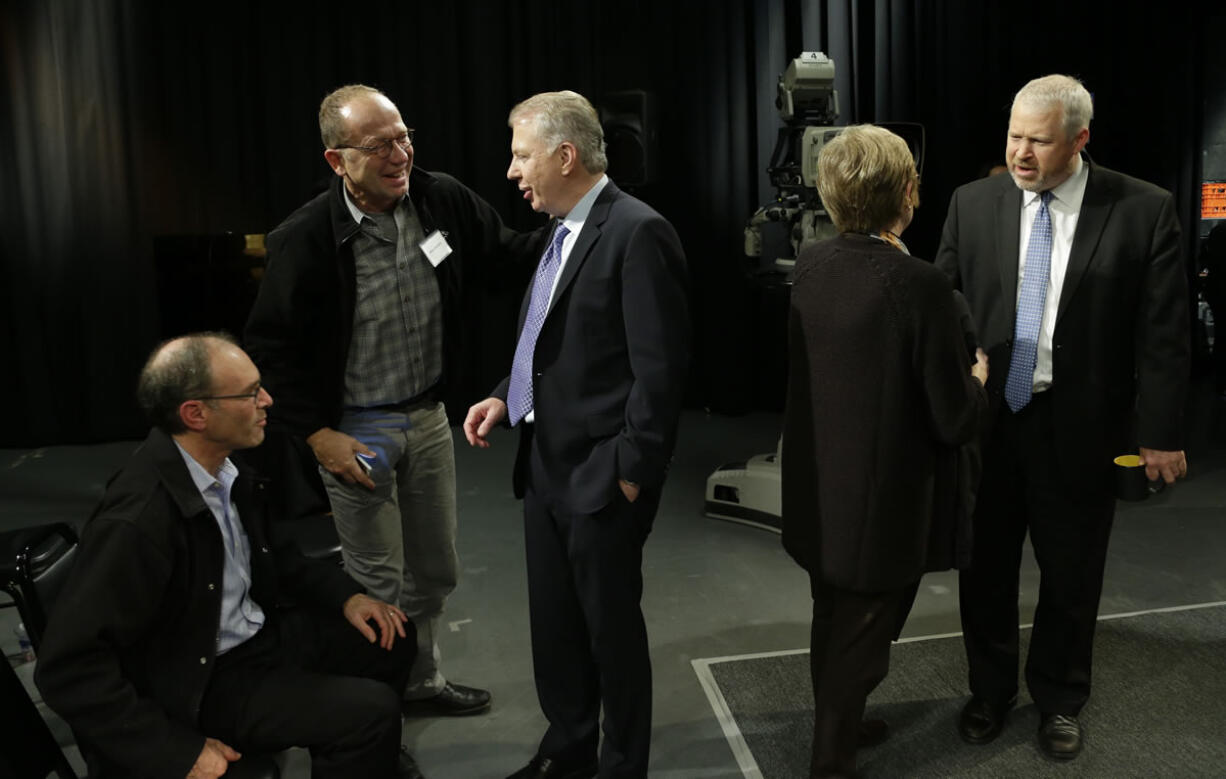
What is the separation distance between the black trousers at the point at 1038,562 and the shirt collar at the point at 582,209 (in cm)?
102

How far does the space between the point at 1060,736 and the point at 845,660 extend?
2.04 ft

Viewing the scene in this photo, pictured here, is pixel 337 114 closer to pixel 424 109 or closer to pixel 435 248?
pixel 435 248

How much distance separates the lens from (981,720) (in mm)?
2432

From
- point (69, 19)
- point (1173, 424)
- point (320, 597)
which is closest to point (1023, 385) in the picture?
point (1173, 424)

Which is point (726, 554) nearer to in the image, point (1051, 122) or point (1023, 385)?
point (1023, 385)

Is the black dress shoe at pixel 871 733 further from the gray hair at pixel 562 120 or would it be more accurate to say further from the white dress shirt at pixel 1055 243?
the gray hair at pixel 562 120

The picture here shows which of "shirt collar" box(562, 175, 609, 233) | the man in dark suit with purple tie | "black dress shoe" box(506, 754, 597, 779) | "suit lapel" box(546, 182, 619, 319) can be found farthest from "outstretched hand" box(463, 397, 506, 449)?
"black dress shoe" box(506, 754, 597, 779)

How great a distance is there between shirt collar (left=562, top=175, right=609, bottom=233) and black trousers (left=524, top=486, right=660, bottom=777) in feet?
1.74

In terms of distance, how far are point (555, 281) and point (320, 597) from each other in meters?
0.76

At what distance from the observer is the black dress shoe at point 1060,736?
91.4 inches

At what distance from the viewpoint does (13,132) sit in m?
5.59

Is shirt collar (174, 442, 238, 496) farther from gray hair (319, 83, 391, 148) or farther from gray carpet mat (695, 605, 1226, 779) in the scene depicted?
gray carpet mat (695, 605, 1226, 779)

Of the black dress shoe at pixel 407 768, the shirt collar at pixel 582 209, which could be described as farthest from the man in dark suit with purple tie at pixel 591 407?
the black dress shoe at pixel 407 768

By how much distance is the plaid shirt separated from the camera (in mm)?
2350
